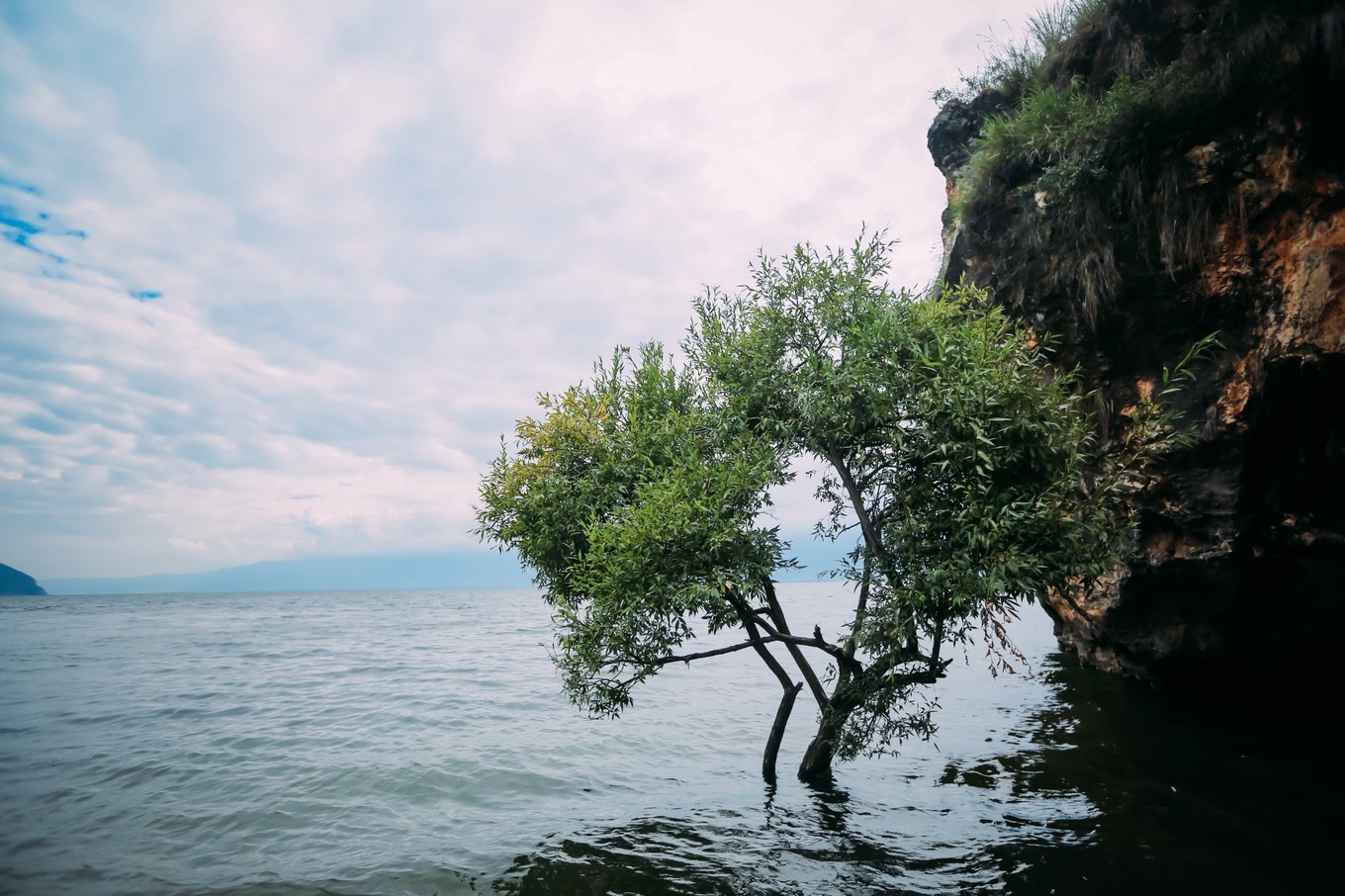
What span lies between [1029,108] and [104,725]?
32.2 metres

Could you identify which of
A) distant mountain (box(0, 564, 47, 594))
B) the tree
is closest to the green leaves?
the tree

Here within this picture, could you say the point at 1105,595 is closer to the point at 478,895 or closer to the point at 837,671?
the point at 837,671

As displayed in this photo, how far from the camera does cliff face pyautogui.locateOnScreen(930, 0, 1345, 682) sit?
11.5 metres

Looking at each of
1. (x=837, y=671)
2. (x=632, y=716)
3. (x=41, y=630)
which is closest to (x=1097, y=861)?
(x=837, y=671)

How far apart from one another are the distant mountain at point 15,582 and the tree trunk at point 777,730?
8615 inches

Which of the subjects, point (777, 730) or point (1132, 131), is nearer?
point (1132, 131)

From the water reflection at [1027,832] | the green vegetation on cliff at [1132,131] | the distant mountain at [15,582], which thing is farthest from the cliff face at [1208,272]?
the distant mountain at [15,582]

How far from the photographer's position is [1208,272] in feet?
41.9

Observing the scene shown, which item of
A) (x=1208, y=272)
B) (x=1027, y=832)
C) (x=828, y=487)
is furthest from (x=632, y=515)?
(x=1208, y=272)

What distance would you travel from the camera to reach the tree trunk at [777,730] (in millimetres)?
13680

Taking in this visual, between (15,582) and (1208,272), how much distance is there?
237247 millimetres

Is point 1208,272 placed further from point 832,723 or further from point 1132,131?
point 832,723

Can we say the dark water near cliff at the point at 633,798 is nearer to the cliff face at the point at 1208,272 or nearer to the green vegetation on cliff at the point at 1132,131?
the cliff face at the point at 1208,272

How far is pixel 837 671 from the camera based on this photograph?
12977mm
